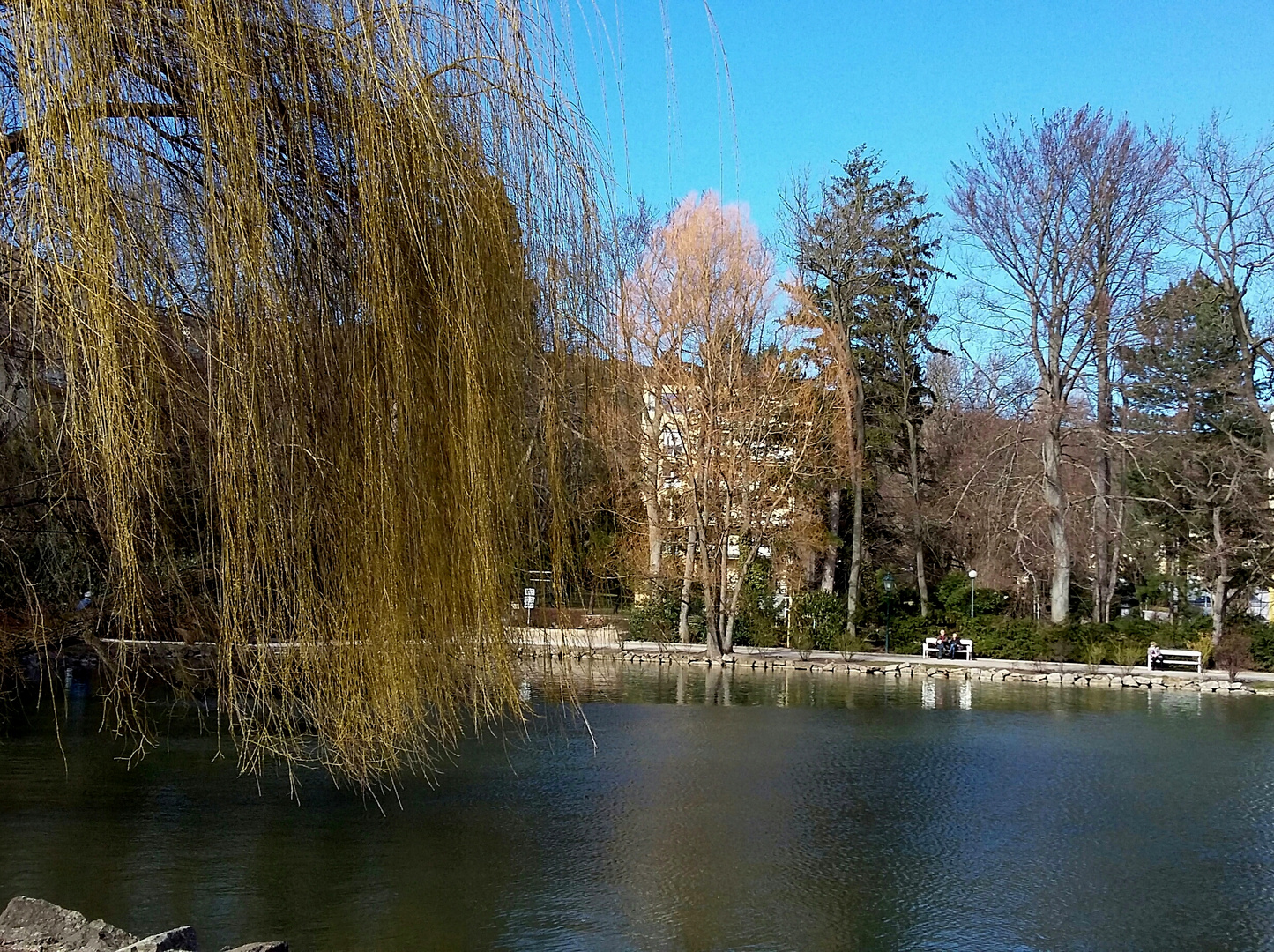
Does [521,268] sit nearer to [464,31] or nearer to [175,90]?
[464,31]

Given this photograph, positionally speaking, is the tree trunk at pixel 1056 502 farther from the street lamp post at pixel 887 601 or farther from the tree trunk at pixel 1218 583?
the street lamp post at pixel 887 601

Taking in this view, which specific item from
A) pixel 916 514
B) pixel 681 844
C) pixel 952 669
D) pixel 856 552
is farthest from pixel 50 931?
pixel 916 514

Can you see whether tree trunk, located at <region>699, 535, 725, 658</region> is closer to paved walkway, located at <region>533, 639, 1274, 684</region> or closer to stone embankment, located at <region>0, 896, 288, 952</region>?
paved walkway, located at <region>533, 639, 1274, 684</region>

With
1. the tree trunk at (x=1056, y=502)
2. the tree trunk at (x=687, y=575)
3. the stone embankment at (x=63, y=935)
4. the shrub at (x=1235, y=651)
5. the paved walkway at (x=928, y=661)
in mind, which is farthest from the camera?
the tree trunk at (x=1056, y=502)

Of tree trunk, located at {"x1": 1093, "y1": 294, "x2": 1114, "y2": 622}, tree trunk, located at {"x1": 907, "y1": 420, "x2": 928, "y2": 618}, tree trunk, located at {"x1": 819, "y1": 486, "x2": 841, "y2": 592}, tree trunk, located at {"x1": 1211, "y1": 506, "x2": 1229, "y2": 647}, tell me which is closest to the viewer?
tree trunk, located at {"x1": 1211, "y1": 506, "x2": 1229, "y2": 647}

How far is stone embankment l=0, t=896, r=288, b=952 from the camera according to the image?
3.02 meters

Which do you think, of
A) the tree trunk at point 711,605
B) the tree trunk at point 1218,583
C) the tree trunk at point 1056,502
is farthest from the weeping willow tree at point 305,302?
the tree trunk at point 1056,502

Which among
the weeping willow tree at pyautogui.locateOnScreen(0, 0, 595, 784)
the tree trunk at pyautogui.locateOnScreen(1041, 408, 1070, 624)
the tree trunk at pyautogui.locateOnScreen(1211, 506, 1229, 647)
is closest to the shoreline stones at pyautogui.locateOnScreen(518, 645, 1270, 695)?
the tree trunk at pyautogui.locateOnScreen(1211, 506, 1229, 647)

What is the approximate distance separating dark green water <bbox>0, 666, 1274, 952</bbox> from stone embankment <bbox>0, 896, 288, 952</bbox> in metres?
1.50

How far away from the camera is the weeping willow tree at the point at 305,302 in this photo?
212 centimetres

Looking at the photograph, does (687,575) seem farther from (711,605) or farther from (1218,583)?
(1218,583)

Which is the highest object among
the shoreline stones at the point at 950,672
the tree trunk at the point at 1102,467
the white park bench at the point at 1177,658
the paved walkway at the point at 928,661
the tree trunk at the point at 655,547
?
the tree trunk at the point at 1102,467

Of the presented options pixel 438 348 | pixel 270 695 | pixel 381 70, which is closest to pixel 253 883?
pixel 270 695

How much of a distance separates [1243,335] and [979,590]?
21.7 ft
